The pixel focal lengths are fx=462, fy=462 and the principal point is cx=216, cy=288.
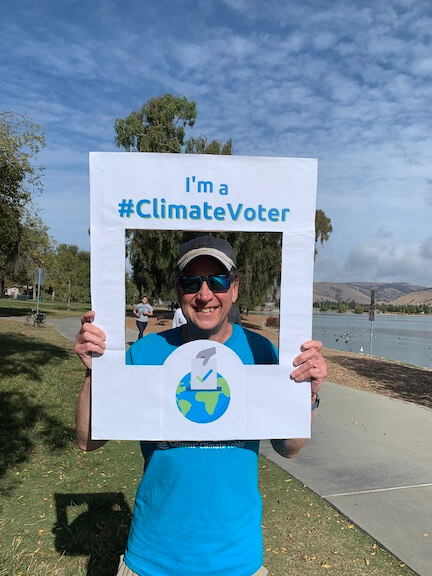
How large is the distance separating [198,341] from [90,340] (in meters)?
0.38

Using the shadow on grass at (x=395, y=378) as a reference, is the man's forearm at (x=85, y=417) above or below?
above

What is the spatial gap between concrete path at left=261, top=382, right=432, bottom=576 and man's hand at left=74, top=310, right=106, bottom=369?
8.86 feet

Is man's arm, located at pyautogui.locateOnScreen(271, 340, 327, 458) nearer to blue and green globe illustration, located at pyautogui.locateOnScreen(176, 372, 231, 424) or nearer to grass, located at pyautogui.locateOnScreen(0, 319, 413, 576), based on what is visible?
blue and green globe illustration, located at pyautogui.locateOnScreen(176, 372, 231, 424)

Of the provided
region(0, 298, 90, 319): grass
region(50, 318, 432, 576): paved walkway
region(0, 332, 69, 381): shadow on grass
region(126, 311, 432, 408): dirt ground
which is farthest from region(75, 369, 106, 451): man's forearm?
region(0, 298, 90, 319): grass

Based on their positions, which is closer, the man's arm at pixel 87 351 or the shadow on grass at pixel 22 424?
the man's arm at pixel 87 351

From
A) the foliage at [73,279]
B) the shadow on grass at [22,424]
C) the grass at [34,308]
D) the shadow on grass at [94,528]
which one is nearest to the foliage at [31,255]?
the grass at [34,308]

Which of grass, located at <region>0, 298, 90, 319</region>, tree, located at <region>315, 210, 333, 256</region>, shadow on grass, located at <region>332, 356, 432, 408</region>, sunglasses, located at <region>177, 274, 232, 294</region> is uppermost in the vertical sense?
tree, located at <region>315, 210, 333, 256</region>

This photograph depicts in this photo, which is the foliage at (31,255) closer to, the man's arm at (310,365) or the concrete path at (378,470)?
the concrete path at (378,470)

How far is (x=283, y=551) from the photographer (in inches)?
127

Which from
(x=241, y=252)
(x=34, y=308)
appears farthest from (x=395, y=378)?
(x=34, y=308)

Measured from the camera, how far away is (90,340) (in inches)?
64.0

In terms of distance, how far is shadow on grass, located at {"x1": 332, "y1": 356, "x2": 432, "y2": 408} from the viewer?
371 inches

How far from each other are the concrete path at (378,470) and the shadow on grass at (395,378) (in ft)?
5.73

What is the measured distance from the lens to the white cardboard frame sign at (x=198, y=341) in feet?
5.38
